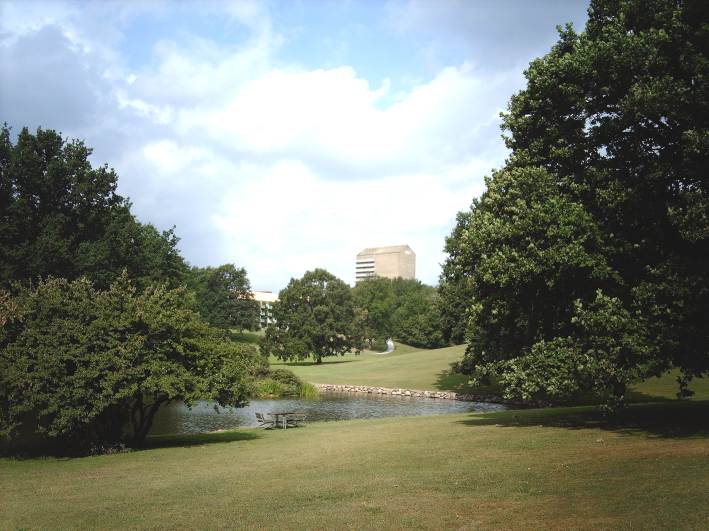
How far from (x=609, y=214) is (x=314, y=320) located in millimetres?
80111

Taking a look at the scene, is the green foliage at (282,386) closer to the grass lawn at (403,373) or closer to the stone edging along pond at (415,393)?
the stone edging along pond at (415,393)

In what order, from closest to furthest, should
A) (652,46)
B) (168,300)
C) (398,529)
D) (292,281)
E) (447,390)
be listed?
(398,529) < (652,46) < (168,300) < (447,390) < (292,281)

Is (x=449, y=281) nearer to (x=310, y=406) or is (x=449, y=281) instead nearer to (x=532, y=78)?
(x=310, y=406)

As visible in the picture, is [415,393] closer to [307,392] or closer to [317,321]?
[307,392]

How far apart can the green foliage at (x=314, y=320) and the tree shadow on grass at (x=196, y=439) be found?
62887mm

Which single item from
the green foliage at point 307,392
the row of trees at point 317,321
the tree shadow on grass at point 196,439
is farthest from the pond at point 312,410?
the row of trees at point 317,321

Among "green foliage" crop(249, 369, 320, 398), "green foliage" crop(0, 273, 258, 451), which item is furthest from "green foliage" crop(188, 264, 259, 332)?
"green foliage" crop(0, 273, 258, 451)

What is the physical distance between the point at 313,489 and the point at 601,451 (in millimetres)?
8458

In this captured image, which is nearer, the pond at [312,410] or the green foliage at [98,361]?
the green foliage at [98,361]

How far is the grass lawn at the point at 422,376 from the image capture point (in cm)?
4412

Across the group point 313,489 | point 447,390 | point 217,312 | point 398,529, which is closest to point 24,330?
point 313,489

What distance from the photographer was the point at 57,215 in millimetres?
47625

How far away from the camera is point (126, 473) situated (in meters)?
19.2

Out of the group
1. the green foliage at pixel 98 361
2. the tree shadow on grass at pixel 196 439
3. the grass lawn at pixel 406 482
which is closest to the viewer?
the grass lawn at pixel 406 482
